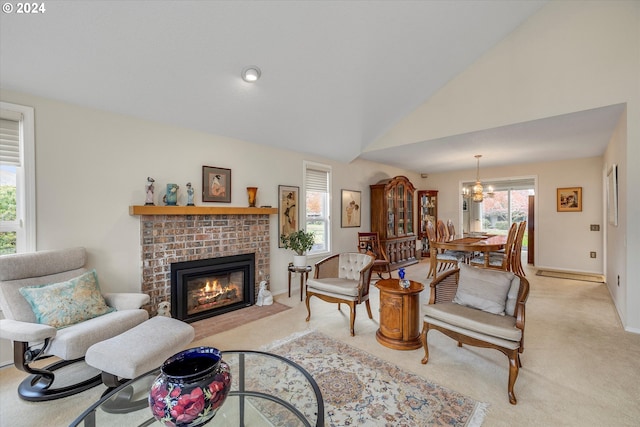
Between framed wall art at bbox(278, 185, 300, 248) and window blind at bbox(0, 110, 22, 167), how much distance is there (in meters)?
2.81

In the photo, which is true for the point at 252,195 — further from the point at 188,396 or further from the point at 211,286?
the point at 188,396

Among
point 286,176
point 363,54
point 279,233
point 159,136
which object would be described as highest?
point 363,54

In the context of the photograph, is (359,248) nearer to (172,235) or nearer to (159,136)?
(172,235)

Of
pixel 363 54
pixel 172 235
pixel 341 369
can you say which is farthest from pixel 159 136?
pixel 341 369

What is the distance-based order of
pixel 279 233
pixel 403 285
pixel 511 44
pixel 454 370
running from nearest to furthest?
pixel 454 370
pixel 403 285
pixel 511 44
pixel 279 233

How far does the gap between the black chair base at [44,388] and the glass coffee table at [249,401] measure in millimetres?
776

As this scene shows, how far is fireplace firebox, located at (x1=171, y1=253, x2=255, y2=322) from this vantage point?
3.31m

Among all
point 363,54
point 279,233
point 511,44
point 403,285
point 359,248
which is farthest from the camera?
point 359,248

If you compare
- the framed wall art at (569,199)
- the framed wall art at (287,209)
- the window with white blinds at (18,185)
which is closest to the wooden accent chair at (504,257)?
the framed wall art at (569,199)

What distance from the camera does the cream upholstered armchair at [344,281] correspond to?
3049 mm

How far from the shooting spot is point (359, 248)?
17.6ft

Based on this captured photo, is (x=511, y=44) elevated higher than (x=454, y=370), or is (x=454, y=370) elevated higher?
(x=511, y=44)

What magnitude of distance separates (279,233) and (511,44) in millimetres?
3946

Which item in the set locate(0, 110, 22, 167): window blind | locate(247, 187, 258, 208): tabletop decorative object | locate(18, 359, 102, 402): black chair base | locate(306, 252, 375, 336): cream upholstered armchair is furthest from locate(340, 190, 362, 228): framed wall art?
locate(0, 110, 22, 167): window blind
